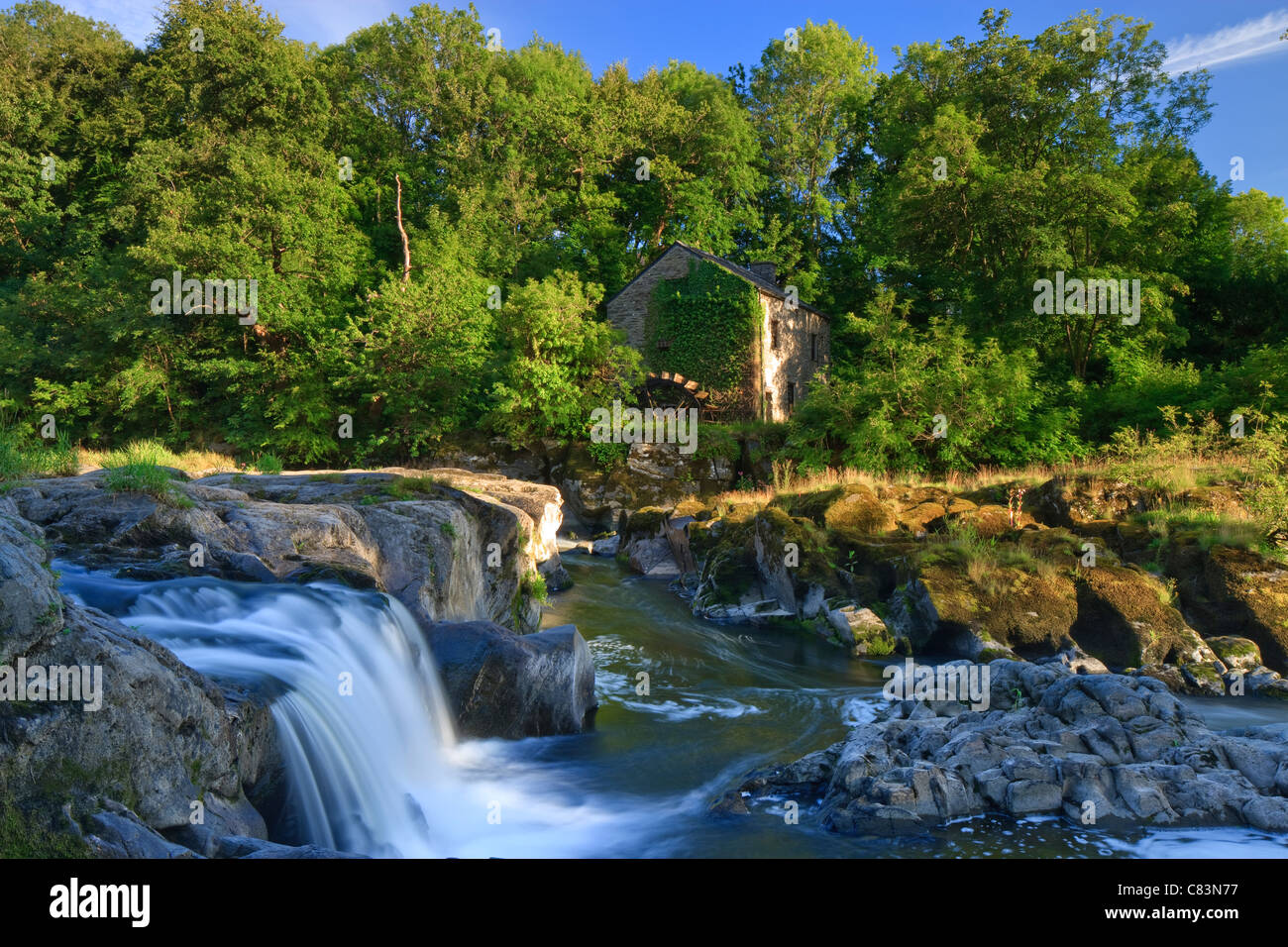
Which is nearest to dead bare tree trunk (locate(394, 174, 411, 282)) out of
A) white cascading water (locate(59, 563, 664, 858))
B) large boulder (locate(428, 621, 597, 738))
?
large boulder (locate(428, 621, 597, 738))

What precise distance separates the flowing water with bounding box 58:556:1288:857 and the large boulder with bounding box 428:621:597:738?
0.23 metres

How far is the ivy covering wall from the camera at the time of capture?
3400 cm

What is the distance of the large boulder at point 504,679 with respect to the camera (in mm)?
8977

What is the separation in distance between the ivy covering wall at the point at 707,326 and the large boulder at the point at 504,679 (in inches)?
1018

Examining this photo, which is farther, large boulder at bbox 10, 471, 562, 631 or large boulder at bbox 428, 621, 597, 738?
large boulder at bbox 428, 621, 597, 738

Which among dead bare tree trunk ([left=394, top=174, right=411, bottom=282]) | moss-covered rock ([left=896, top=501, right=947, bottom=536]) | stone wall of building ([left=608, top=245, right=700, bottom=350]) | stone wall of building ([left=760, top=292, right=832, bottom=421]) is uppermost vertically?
dead bare tree trunk ([left=394, top=174, right=411, bottom=282])

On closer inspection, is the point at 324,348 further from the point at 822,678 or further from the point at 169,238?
the point at 822,678

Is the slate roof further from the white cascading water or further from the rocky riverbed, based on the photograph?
the white cascading water

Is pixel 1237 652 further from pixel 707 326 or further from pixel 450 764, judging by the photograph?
pixel 707 326

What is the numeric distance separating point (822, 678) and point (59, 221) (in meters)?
41.4

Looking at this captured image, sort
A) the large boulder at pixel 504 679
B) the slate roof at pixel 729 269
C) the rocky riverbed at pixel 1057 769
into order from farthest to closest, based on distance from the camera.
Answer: the slate roof at pixel 729 269
the large boulder at pixel 504 679
the rocky riverbed at pixel 1057 769

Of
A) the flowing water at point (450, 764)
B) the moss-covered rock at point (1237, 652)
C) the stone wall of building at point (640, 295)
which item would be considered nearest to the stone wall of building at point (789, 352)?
the stone wall of building at point (640, 295)

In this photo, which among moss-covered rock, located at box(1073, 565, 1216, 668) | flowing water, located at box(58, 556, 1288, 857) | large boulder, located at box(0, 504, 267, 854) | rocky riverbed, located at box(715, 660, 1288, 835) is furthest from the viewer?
moss-covered rock, located at box(1073, 565, 1216, 668)

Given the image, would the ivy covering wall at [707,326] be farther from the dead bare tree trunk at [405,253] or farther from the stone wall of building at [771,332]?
the dead bare tree trunk at [405,253]
